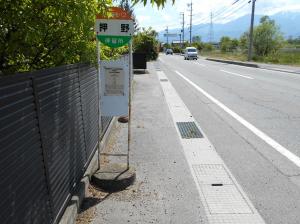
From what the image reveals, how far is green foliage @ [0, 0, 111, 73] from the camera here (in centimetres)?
416

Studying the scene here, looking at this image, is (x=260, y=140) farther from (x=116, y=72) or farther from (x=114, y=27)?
(x=114, y=27)

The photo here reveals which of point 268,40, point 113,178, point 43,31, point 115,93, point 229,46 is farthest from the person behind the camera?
point 229,46

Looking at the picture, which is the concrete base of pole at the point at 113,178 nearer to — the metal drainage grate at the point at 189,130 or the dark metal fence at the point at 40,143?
the dark metal fence at the point at 40,143

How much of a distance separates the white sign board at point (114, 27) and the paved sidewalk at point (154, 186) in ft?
6.46

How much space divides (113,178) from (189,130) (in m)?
4.03

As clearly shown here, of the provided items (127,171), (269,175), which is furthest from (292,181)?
(127,171)

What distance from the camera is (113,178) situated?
5.70 m

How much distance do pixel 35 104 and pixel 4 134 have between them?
76 cm

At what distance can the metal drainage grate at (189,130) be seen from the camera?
29.3 ft

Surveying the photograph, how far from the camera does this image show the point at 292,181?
5930 mm

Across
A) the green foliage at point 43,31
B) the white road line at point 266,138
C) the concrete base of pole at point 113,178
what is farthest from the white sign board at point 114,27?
the white road line at point 266,138

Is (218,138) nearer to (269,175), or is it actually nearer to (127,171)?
(269,175)

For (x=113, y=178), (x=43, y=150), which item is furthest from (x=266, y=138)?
(x=43, y=150)

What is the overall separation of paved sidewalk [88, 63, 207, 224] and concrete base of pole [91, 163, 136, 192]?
0.11 m
